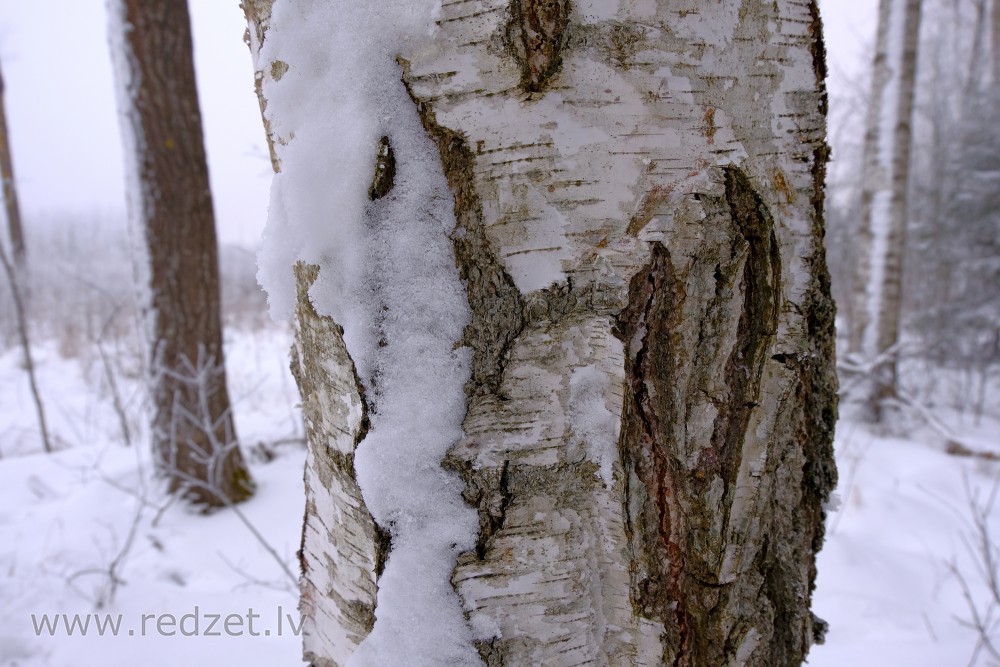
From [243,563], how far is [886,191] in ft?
15.8

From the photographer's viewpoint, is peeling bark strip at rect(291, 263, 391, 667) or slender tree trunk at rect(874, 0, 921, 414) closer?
peeling bark strip at rect(291, 263, 391, 667)

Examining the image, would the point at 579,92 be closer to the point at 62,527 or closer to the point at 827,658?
the point at 827,658

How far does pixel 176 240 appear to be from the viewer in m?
2.66

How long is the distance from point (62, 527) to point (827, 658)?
3197mm

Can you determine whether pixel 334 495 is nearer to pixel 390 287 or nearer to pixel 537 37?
pixel 390 287

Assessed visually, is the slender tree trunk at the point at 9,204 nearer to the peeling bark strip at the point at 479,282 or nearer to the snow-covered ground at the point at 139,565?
the snow-covered ground at the point at 139,565

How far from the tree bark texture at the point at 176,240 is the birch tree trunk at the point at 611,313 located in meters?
2.36

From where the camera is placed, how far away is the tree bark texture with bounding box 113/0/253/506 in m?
2.55

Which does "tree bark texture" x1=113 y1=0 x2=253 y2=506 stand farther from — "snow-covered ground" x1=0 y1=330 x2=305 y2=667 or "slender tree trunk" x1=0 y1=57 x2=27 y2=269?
"slender tree trunk" x1=0 y1=57 x2=27 y2=269

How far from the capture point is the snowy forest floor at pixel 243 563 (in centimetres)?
171

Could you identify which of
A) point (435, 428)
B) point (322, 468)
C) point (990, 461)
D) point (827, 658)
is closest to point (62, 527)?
point (322, 468)

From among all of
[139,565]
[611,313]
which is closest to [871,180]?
[611,313]

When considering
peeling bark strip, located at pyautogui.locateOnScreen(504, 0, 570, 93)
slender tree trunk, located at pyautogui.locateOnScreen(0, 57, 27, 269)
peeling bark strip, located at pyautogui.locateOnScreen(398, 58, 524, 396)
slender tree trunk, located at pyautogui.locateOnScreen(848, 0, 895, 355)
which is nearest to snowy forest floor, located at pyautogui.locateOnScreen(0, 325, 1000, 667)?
slender tree trunk, located at pyautogui.locateOnScreen(848, 0, 895, 355)

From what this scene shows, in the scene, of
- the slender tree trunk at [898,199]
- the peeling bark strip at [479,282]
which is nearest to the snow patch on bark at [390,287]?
the peeling bark strip at [479,282]
